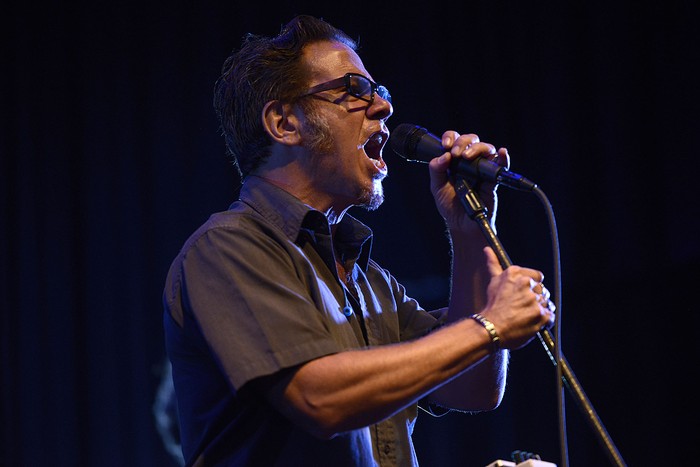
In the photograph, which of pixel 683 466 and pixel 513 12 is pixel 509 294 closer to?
pixel 683 466

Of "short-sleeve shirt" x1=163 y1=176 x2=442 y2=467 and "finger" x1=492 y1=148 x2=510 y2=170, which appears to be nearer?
"short-sleeve shirt" x1=163 y1=176 x2=442 y2=467

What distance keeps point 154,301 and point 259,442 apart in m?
2.27

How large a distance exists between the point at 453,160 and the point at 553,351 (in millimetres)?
560

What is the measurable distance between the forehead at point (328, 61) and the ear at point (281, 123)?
0.38 feet

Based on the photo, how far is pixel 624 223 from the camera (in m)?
3.59

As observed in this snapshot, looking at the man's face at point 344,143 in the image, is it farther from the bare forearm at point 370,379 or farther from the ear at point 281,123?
the bare forearm at point 370,379

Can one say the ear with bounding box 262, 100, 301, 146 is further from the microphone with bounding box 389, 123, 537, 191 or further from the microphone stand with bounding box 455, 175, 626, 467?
the microphone stand with bounding box 455, 175, 626, 467

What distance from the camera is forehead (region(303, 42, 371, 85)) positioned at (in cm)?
233

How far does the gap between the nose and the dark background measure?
1.61 m

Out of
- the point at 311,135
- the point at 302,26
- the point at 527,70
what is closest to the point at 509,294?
the point at 311,135

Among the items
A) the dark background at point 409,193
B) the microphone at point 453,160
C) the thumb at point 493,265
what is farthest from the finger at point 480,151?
the dark background at point 409,193

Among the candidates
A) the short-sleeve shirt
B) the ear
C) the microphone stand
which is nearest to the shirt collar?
the short-sleeve shirt

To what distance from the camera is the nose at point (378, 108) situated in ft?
7.49

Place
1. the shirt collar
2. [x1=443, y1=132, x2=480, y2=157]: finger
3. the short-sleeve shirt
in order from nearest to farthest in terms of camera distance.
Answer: the short-sleeve shirt, [x1=443, y1=132, x2=480, y2=157]: finger, the shirt collar
